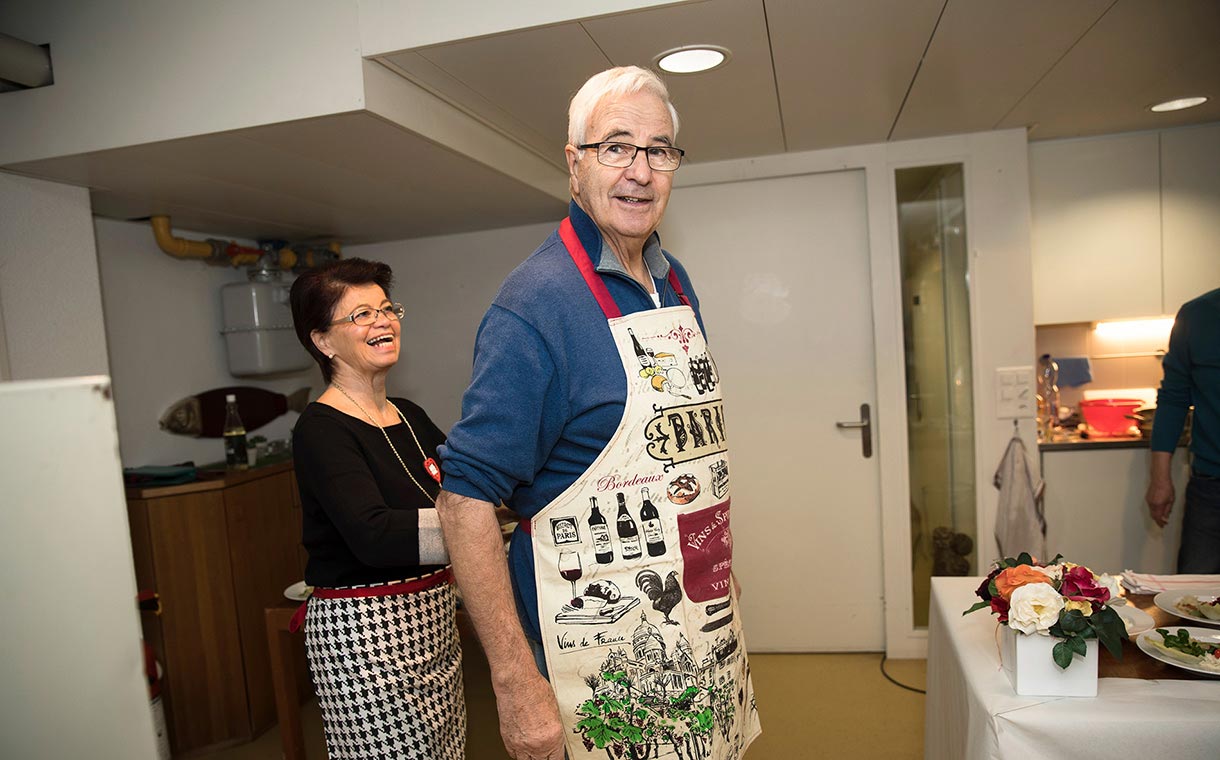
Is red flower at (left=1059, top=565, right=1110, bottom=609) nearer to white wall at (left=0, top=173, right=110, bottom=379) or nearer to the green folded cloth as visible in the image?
white wall at (left=0, top=173, right=110, bottom=379)

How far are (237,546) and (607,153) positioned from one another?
7.73 feet

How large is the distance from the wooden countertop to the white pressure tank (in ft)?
1.62

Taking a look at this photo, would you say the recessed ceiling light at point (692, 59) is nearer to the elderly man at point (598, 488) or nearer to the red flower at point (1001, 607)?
the elderly man at point (598, 488)

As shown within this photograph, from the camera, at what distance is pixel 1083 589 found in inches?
52.2

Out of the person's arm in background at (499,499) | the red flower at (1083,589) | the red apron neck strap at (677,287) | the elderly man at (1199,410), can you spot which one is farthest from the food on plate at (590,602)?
the elderly man at (1199,410)

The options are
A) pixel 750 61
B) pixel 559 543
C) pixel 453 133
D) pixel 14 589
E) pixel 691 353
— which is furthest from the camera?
pixel 453 133

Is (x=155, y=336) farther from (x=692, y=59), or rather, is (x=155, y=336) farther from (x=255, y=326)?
(x=692, y=59)

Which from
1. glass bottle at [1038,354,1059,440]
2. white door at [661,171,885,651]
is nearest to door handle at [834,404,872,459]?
white door at [661,171,885,651]

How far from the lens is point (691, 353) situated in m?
1.28

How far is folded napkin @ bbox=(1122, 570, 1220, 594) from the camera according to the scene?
1774 mm

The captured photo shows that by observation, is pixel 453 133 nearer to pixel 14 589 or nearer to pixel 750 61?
pixel 750 61

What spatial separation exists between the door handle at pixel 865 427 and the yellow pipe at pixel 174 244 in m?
2.84

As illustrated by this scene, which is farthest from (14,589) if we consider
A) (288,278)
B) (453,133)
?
(288,278)

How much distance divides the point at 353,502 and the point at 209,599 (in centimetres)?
162
